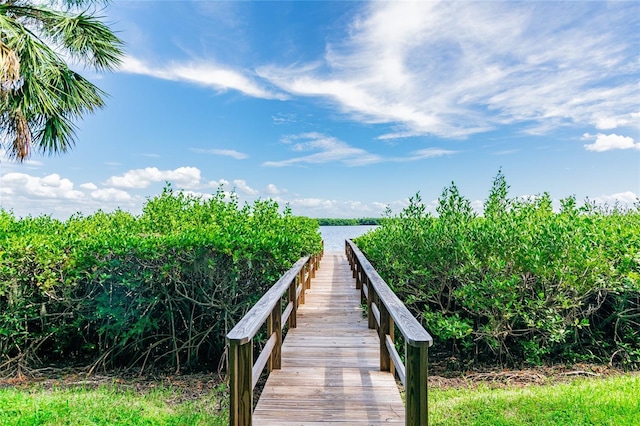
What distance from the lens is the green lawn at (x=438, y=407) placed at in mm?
3404

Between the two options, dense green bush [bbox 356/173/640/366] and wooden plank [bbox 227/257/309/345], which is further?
dense green bush [bbox 356/173/640/366]

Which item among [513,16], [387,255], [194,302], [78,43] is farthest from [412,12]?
[78,43]

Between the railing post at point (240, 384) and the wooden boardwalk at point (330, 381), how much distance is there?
1.81 ft

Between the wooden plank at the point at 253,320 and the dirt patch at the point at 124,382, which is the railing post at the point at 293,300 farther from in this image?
the wooden plank at the point at 253,320

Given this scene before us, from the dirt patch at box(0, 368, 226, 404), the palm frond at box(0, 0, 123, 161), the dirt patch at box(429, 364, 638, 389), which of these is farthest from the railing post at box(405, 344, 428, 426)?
the palm frond at box(0, 0, 123, 161)

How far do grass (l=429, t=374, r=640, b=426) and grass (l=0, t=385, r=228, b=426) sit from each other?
2.15 meters

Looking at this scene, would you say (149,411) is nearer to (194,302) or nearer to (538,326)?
(194,302)

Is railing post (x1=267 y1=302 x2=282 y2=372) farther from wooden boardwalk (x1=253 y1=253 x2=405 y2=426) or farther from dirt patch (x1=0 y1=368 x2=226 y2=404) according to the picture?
dirt patch (x1=0 y1=368 x2=226 y2=404)

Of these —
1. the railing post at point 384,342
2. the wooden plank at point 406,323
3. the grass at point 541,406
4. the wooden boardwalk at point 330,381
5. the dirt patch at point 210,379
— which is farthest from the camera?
the dirt patch at point 210,379

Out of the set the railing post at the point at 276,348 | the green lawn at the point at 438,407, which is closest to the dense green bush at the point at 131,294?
the green lawn at the point at 438,407

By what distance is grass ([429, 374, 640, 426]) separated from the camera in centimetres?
347

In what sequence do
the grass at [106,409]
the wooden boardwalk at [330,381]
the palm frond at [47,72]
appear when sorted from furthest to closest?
the palm frond at [47,72] → the grass at [106,409] → the wooden boardwalk at [330,381]

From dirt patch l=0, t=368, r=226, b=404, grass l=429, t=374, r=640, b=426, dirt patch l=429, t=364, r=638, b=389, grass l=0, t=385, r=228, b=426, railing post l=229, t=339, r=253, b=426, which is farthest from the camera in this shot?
dirt patch l=429, t=364, r=638, b=389

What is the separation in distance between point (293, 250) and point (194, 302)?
1.43 m
